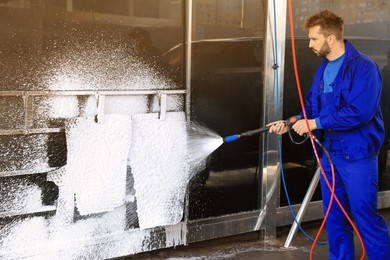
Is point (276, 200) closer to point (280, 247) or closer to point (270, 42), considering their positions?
point (280, 247)

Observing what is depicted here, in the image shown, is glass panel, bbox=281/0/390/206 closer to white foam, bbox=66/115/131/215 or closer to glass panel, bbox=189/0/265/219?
glass panel, bbox=189/0/265/219

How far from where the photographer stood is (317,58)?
15.5 feet

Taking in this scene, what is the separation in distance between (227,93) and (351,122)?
3.92ft

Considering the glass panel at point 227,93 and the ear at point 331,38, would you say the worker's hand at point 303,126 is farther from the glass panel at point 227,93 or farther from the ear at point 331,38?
the glass panel at point 227,93

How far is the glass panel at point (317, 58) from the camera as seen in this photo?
15.0ft

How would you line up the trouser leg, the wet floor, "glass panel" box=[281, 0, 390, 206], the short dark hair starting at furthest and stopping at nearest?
1. "glass panel" box=[281, 0, 390, 206]
2. the wet floor
3. the trouser leg
4. the short dark hair

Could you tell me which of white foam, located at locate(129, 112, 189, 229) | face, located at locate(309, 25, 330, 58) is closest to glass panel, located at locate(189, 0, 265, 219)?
white foam, located at locate(129, 112, 189, 229)

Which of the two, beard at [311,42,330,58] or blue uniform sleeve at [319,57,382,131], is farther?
beard at [311,42,330,58]

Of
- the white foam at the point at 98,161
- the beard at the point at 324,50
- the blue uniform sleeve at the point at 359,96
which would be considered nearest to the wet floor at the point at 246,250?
the white foam at the point at 98,161

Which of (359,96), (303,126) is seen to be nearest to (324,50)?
(359,96)

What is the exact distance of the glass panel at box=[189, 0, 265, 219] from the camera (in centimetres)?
407

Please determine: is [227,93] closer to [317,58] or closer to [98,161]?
[317,58]

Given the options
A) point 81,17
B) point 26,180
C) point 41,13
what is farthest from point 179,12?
→ point 26,180

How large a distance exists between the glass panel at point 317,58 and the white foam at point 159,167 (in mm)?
1106
